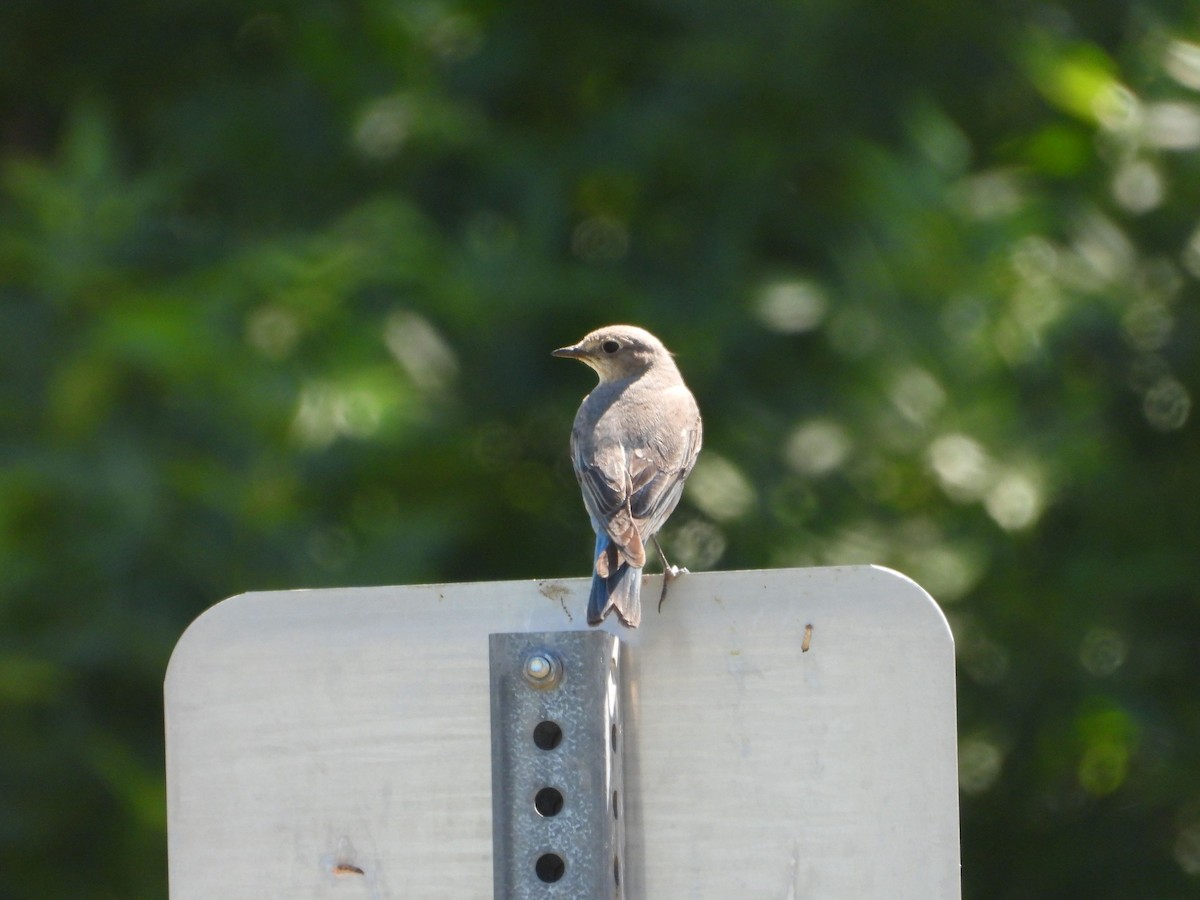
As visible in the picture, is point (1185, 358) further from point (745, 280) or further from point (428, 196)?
point (428, 196)

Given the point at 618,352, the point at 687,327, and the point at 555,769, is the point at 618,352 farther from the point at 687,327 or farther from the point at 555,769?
the point at 555,769

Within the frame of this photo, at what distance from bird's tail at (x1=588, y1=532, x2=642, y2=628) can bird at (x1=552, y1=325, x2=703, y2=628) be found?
0.73 ft

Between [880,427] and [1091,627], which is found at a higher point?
[880,427]

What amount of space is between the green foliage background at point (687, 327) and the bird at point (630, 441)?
0.31 meters

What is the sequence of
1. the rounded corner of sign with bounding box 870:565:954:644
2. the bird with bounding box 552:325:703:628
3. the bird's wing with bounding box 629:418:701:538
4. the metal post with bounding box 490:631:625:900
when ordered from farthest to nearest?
the bird's wing with bounding box 629:418:701:538 < the bird with bounding box 552:325:703:628 < the rounded corner of sign with bounding box 870:565:954:644 < the metal post with bounding box 490:631:625:900

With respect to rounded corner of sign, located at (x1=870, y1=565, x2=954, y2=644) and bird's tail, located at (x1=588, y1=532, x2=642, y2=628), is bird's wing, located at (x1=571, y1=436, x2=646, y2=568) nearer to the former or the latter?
bird's tail, located at (x1=588, y1=532, x2=642, y2=628)

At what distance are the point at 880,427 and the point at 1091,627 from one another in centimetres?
98

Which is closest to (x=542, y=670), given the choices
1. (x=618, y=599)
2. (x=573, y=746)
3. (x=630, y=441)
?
(x=573, y=746)

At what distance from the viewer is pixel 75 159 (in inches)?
193

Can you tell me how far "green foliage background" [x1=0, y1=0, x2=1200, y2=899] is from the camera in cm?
464

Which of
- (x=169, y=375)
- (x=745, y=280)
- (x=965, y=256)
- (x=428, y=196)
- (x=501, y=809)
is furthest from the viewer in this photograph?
(x=428, y=196)

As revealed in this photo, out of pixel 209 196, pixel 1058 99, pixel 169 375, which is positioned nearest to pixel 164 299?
pixel 169 375

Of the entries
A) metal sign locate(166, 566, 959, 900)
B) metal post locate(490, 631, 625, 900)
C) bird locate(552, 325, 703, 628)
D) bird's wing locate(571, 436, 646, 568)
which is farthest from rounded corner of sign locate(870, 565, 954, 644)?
bird's wing locate(571, 436, 646, 568)

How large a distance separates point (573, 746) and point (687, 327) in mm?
3570
